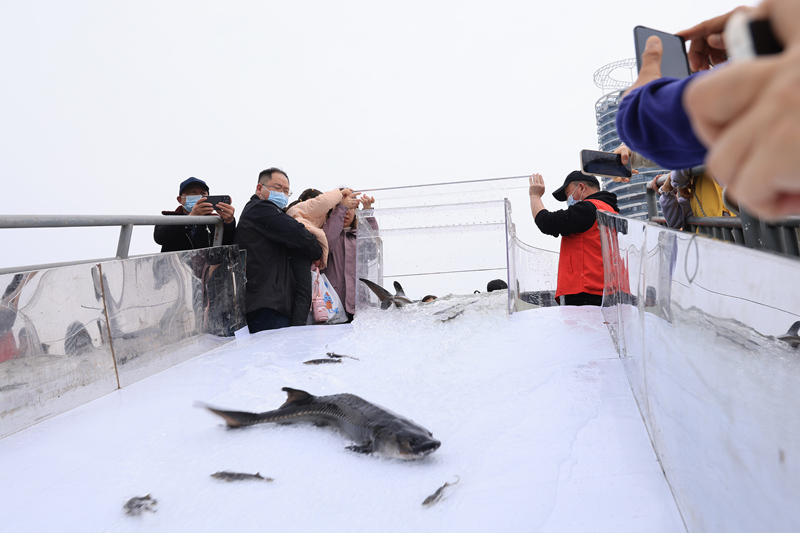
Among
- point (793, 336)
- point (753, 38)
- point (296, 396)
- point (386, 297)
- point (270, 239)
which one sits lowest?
point (296, 396)

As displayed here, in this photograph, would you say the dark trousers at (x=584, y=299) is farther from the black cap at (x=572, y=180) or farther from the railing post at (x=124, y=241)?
the railing post at (x=124, y=241)

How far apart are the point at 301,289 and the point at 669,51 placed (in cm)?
382

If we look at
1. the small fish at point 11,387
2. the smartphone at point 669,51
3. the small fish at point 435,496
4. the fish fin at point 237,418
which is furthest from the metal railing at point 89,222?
the smartphone at point 669,51

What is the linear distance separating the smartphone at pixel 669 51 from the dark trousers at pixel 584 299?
3.30 metres

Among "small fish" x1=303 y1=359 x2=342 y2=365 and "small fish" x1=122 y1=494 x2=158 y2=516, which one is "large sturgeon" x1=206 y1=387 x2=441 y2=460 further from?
"small fish" x1=303 y1=359 x2=342 y2=365

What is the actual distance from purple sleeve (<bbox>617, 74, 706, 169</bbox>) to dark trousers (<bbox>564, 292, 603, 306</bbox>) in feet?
Result: 11.2

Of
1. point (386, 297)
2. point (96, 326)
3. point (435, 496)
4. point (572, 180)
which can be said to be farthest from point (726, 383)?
point (572, 180)

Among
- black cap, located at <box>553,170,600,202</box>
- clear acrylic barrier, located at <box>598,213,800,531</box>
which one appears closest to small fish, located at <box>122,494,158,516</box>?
clear acrylic barrier, located at <box>598,213,800,531</box>

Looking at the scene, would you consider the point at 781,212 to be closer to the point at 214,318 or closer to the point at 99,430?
the point at 99,430

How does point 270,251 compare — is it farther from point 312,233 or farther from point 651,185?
point 651,185

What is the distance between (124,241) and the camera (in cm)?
331

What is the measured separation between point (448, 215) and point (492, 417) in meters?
3.01

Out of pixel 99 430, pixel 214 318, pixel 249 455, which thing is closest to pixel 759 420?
pixel 249 455

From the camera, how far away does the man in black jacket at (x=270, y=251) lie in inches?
170
